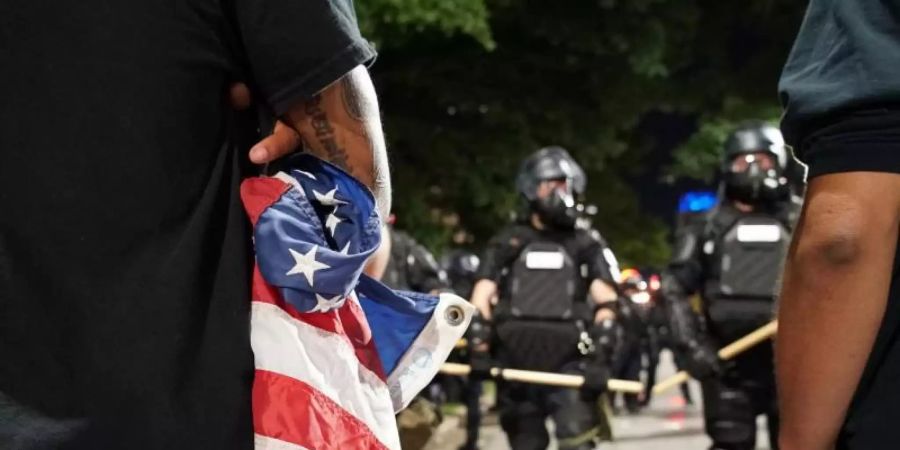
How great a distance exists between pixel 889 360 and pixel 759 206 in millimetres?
5086

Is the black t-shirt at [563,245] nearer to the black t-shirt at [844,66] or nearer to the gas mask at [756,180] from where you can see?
the gas mask at [756,180]

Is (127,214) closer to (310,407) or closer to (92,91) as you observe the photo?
(92,91)

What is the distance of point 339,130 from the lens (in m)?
1.70

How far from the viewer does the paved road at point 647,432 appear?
377 inches

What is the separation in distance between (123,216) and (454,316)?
1.69ft

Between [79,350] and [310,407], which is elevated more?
[79,350]

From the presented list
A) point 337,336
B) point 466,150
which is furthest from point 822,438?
point 466,150

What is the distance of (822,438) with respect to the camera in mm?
1829

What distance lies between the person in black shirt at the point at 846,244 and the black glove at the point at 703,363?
4811mm

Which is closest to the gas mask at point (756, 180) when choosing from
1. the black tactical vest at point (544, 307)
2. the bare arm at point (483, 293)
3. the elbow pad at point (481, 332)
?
the black tactical vest at point (544, 307)

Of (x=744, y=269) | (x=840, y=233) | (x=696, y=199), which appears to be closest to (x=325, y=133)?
(x=840, y=233)

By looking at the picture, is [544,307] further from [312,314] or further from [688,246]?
[312,314]

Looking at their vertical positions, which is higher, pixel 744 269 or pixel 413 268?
pixel 744 269

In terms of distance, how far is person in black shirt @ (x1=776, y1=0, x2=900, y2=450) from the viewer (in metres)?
1.74
